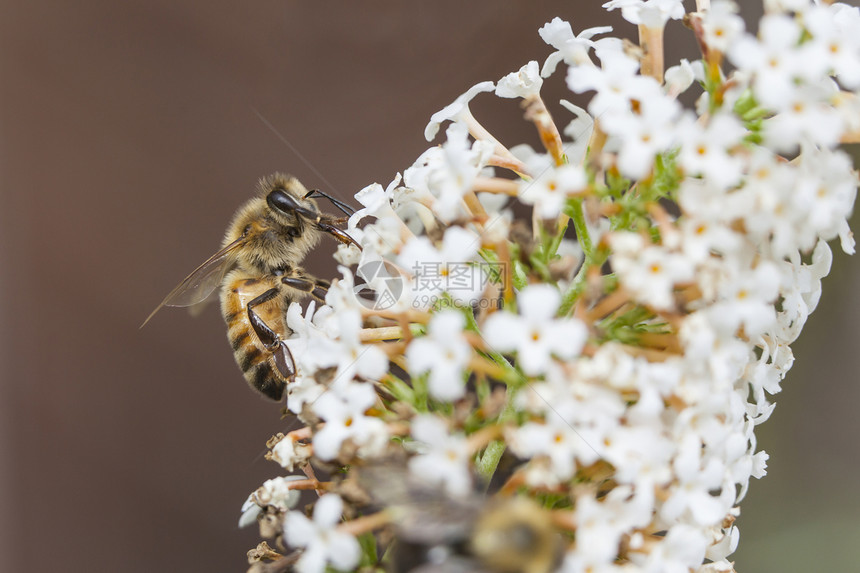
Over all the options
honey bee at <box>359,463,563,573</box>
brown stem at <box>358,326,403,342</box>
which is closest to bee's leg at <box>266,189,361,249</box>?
brown stem at <box>358,326,403,342</box>

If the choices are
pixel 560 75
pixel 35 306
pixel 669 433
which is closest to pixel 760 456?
pixel 669 433

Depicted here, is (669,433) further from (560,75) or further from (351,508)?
(560,75)

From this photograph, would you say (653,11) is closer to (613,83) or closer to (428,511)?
(613,83)

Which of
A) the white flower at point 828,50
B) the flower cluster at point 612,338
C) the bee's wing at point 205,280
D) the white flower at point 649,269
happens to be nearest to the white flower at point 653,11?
the flower cluster at point 612,338

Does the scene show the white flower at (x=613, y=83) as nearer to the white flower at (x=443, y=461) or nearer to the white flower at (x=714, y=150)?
the white flower at (x=714, y=150)

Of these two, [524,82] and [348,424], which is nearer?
[348,424]
